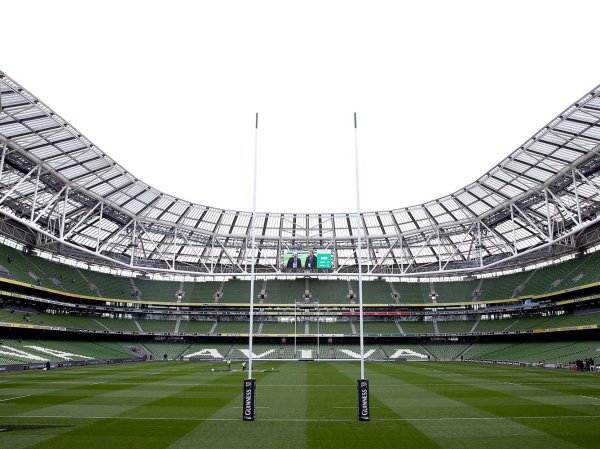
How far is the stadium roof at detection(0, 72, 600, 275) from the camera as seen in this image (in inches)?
1631

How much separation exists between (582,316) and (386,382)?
39.2 metres

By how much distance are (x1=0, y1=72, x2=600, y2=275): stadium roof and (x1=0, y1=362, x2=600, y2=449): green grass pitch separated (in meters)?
11.1

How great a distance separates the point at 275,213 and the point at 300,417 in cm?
5230

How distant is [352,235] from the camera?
75750 millimetres

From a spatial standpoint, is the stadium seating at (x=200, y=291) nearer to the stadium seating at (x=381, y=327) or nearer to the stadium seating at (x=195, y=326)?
the stadium seating at (x=195, y=326)

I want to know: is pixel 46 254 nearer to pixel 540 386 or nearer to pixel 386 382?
pixel 386 382

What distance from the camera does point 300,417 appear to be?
18141 mm

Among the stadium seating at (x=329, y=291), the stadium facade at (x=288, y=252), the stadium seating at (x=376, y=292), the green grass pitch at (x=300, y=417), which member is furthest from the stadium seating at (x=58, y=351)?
the stadium seating at (x=376, y=292)

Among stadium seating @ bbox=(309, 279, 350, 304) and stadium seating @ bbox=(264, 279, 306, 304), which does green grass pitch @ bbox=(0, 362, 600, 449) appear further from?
stadium seating @ bbox=(264, 279, 306, 304)

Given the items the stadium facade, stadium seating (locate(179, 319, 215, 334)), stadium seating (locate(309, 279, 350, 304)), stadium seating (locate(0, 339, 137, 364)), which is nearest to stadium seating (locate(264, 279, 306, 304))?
the stadium facade

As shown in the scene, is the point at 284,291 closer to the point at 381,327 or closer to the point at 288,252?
the point at 288,252

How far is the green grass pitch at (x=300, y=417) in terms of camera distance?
543 inches

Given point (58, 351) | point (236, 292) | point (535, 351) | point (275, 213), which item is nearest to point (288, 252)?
point (275, 213)

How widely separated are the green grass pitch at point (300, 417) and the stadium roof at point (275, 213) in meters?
11.1
